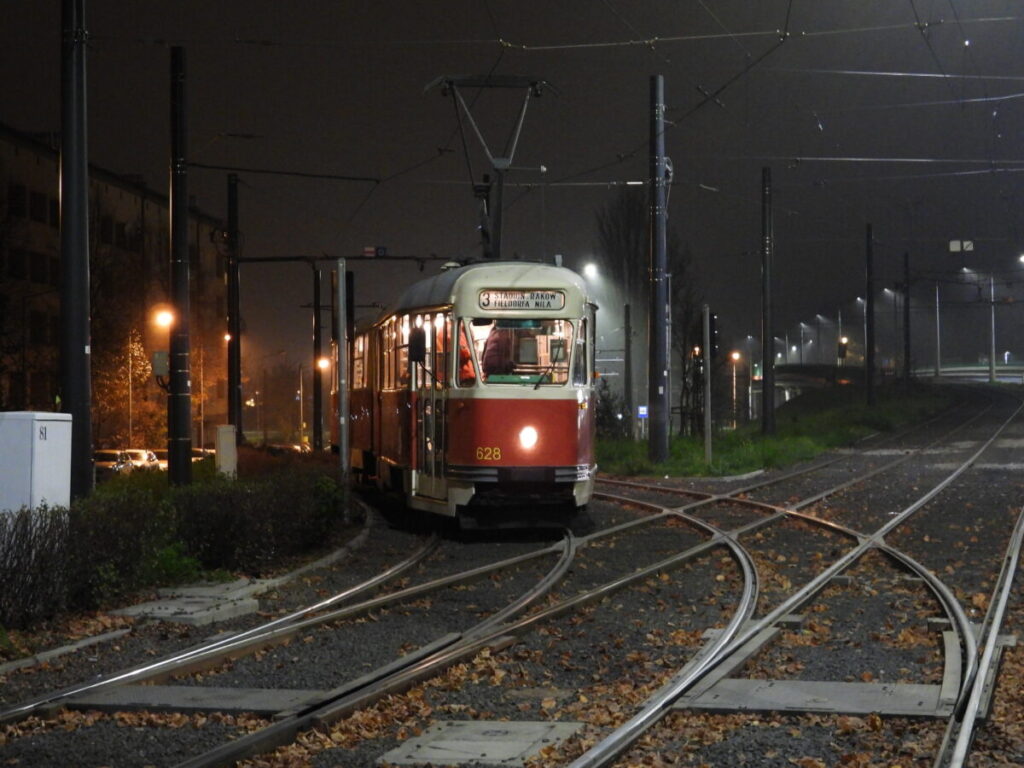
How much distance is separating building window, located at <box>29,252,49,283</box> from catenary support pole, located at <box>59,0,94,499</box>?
55650mm

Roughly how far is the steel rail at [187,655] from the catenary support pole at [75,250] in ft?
11.2

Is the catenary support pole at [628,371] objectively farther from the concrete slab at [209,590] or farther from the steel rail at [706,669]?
the concrete slab at [209,590]

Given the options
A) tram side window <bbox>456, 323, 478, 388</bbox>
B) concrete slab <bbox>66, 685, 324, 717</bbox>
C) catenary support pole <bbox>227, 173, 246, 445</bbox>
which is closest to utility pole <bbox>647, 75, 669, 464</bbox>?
catenary support pole <bbox>227, 173, 246, 445</bbox>

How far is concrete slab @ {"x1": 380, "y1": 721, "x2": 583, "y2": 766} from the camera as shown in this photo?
23.7 feet

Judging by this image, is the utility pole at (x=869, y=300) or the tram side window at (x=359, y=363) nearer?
the tram side window at (x=359, y=363)

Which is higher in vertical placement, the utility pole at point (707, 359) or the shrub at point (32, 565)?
the utility pole at point (707, 359)

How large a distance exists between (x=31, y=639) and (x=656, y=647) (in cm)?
489

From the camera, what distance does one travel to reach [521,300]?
18.7 m

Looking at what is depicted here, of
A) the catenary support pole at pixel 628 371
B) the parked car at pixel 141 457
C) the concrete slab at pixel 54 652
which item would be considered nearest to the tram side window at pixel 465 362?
the concrete slab at pixel 54 652

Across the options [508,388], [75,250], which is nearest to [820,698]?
[75,250]

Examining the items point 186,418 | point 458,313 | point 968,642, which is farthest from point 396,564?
point 968,642

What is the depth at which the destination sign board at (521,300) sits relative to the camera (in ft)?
61.2

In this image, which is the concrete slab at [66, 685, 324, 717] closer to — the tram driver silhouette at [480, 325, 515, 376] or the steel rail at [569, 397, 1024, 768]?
the steel rail at [569, 397, 1024, 768]

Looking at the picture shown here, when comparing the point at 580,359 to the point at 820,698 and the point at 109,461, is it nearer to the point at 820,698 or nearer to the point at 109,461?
the point at 820,698
